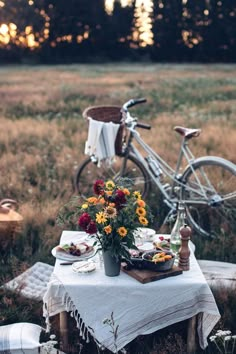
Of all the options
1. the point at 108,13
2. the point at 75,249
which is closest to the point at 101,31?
the point at 108,13

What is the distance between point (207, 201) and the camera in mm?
5906

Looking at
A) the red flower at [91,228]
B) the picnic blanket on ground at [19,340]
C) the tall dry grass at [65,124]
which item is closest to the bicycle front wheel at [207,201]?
the tall dry grass at [65,124]

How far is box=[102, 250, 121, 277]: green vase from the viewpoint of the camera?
3.69 metres

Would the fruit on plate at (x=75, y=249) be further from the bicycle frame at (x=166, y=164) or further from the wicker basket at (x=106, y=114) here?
the wicker basket at (x=106, y=114)

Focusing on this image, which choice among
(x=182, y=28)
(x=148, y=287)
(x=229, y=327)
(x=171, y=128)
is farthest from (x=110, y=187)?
(x=182, y=28)

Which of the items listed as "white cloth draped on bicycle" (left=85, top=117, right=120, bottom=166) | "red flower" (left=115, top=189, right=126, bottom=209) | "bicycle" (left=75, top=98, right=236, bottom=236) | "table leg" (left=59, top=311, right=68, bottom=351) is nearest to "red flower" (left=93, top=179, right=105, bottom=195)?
"red flower" (left=115, top=189, right=126, bottom=209)

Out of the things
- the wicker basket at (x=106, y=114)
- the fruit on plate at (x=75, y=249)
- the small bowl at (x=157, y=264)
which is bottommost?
the fruit on plate at (x=75, y=249)

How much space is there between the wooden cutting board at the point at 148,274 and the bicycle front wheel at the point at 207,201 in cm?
203

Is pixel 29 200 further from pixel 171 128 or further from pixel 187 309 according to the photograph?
pixel 171 128

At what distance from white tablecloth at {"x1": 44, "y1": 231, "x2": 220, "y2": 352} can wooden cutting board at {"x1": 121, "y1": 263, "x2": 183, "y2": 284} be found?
26 mm

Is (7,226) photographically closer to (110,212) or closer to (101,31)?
(110,212)

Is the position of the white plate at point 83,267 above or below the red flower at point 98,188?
below

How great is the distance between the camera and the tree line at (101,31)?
3562 cm

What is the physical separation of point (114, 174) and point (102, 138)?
4.47ft
